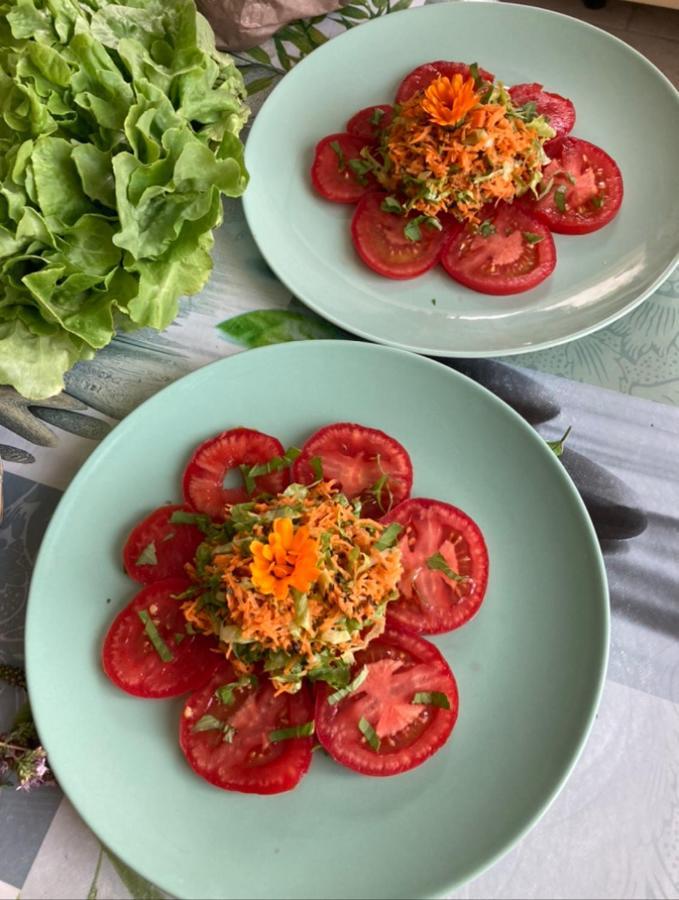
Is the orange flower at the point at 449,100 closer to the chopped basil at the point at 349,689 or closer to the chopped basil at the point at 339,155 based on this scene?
the chopped basil at the point at 339,155

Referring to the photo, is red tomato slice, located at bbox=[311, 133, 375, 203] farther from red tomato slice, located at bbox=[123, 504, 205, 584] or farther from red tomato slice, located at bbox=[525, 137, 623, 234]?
red tomato slice, located at bbox=[123, 504, 205, 584]

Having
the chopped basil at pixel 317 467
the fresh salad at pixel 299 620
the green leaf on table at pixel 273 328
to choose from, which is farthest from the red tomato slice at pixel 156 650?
the green leaf on table at pixel 273 328

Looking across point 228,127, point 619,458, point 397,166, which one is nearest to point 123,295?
point 228,127

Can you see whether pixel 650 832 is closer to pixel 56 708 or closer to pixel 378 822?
pixel 378 822

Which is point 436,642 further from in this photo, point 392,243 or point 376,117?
point 376,117

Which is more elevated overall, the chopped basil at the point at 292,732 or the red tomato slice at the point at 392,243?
the red tomato slice at the point at 392,243

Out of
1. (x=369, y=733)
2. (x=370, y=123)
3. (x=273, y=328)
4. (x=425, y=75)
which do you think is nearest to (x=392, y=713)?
(x=369, y=733)

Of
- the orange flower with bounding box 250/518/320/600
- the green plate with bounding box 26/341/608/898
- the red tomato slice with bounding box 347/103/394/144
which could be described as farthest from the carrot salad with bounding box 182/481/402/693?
the red tomato slice with bounding box 347/103/394/144
